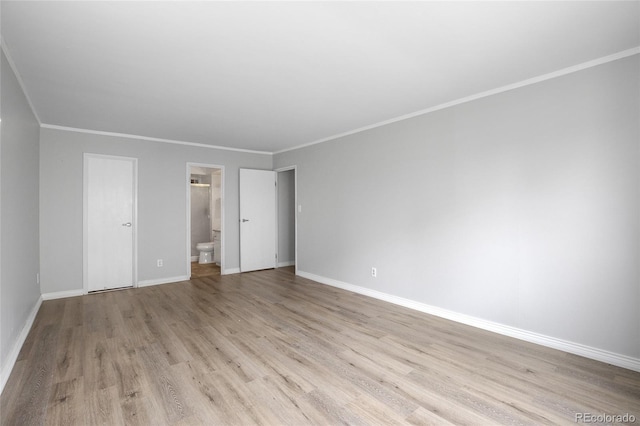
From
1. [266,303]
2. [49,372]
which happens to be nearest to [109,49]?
[49,372]

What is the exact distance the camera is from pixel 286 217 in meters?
6.45

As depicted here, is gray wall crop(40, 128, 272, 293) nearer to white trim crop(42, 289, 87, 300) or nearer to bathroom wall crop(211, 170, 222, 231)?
white trim crop(42, 289, 87, 300)

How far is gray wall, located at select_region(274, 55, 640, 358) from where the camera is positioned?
7.73 feet

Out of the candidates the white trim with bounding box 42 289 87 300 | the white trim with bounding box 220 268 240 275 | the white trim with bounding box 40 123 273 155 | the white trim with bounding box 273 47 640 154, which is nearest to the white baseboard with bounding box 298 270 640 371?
the white trim with bounding box 273 47 640 154

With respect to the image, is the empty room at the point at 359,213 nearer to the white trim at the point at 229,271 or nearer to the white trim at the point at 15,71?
the white trim at the point at 15,71

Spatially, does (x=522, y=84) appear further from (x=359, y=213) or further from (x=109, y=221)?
(x=109, y=221)

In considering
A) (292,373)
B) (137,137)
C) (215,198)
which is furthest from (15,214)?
(215,198)

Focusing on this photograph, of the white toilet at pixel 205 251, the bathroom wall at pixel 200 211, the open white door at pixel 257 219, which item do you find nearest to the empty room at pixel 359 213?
the open white door at pixel 257 219

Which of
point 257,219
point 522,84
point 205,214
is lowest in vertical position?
point 257,219

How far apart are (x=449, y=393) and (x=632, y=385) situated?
1.28 m

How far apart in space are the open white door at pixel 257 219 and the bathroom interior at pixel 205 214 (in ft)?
3.80

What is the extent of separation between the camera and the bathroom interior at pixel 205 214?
7.00 metres

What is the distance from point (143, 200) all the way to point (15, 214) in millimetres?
2284

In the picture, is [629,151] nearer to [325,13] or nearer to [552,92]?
[552,92]
